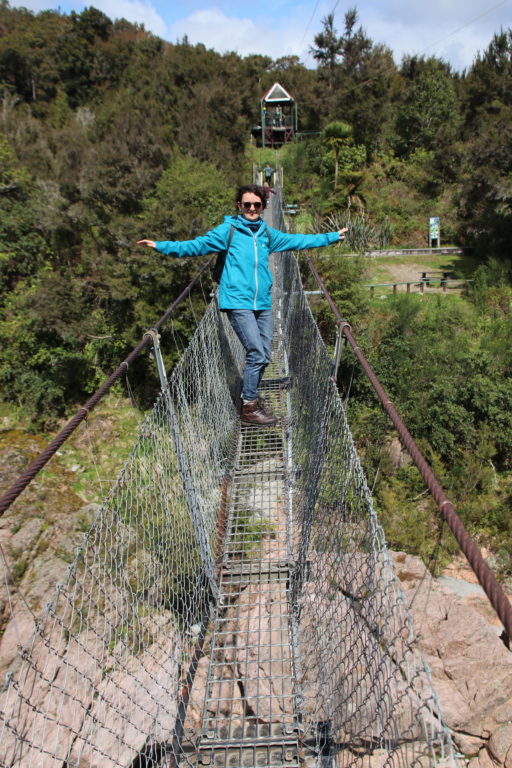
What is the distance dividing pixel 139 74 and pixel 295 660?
2187 centimetres

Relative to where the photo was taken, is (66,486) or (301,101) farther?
(301,101)

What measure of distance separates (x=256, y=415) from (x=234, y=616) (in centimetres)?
132

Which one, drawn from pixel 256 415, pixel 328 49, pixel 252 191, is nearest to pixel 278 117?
pixel 328 49

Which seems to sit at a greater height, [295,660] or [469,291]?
[469,291]

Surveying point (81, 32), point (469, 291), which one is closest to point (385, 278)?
point (469, 291)

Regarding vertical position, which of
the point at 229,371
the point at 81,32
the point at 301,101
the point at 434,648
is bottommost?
the point at 434,648

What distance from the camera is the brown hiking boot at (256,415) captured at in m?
3.19

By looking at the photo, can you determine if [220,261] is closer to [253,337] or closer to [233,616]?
[253,337]

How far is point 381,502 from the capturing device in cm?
490

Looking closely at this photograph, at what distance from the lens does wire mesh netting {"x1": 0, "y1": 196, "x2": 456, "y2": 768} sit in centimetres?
147

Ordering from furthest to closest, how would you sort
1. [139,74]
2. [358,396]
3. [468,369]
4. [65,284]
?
[139,74] < [65,284] < [358,396] < [468,369]

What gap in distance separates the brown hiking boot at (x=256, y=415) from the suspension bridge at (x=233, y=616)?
0.10m

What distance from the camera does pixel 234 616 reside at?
2.30 meters

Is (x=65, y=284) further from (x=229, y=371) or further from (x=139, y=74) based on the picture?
(x=139, y=74)
